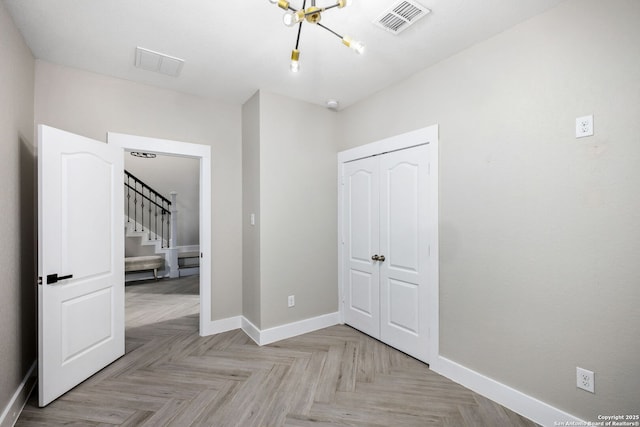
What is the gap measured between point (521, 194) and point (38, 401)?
147 inches

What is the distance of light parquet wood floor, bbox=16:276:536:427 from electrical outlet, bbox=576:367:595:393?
427 millimetres

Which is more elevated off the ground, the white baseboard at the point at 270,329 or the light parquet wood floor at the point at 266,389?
the white baseboard at the point at 270,329

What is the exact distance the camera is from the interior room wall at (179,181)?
655 cm

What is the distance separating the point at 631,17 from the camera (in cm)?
156

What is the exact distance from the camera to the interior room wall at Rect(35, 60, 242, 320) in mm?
2555

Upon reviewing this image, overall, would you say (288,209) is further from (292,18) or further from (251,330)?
(292,18)

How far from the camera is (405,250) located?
283cm

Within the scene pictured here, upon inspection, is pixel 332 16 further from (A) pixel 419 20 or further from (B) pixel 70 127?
(B) pixel 70 127

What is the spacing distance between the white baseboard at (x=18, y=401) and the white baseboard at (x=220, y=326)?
1.36m

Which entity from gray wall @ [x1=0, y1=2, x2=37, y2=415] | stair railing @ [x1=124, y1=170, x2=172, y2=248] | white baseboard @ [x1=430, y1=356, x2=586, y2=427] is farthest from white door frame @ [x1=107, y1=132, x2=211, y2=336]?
stair railing @ [x1=124, y1=170, x2=172, y2=248]

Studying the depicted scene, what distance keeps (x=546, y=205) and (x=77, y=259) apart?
11.3 ft

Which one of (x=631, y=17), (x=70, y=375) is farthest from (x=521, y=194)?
(x=70, y=375)

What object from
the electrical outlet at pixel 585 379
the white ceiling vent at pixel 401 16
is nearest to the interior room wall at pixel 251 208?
the white ceiling vent at pixel 401 16

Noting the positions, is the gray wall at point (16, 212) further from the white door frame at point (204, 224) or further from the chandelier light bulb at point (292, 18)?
the chandelier light bulb at point (292, 18)
